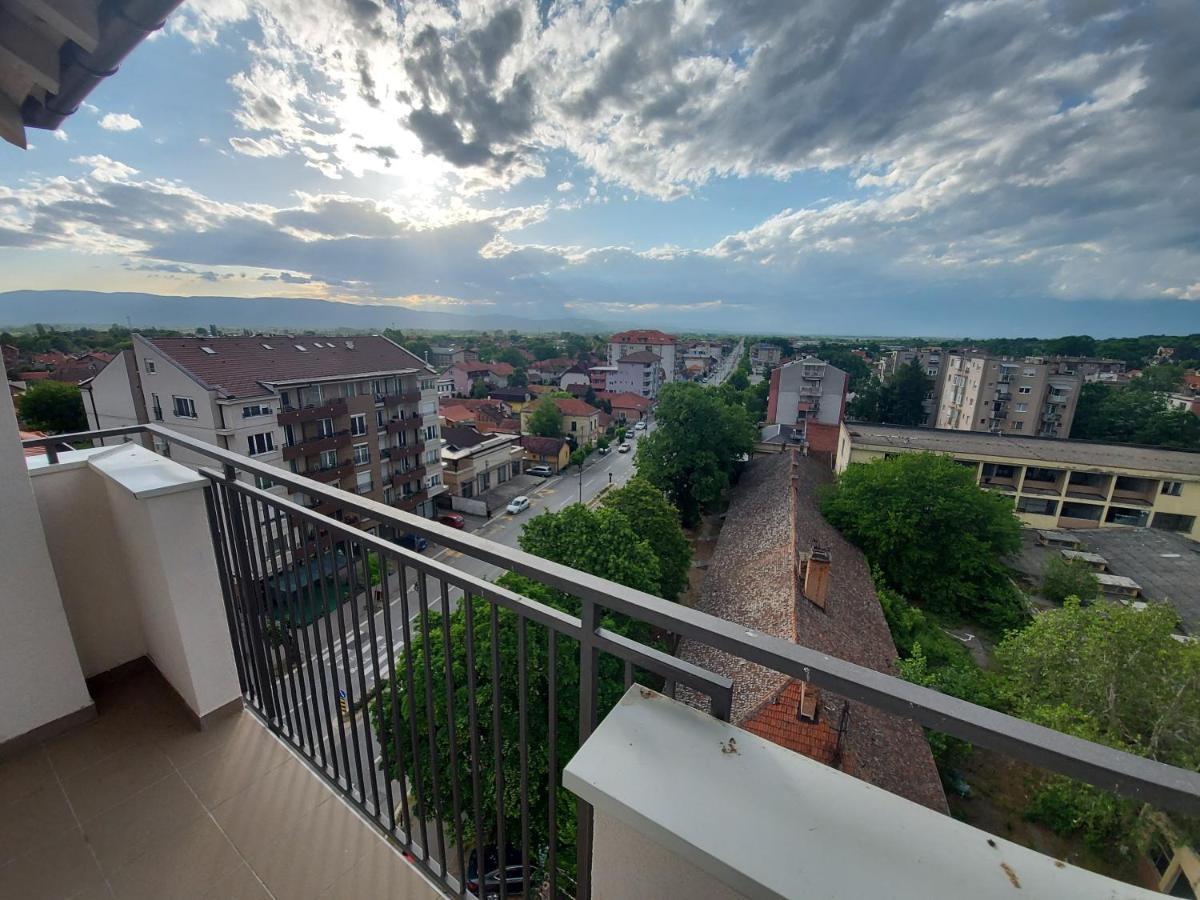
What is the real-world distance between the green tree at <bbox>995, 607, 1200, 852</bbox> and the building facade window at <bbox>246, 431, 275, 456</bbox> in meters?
15.2

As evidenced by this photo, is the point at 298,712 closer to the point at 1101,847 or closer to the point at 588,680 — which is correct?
the point at 588,680

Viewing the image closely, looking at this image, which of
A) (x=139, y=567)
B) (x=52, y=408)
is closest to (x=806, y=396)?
(x=139, y=567)

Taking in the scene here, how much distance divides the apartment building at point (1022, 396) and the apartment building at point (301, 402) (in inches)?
1071

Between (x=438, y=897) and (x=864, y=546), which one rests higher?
(x=438, y=897)

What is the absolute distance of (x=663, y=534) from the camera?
12.1 m

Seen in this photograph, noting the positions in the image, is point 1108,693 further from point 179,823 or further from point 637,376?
point 637,376

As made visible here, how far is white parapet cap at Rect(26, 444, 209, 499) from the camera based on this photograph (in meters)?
2.05

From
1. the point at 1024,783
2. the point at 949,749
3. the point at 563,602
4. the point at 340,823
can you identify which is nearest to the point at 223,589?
the point at 340,823

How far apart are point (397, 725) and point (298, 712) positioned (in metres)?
0.72

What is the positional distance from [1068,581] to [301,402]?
812 inches

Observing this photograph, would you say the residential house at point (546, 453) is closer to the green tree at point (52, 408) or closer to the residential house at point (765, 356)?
the green tree at point (52, 408)

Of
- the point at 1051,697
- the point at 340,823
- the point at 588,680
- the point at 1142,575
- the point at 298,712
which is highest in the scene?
the point at 588,680

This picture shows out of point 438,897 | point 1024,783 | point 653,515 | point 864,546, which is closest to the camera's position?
point 438,897

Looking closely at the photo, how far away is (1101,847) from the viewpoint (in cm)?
609
